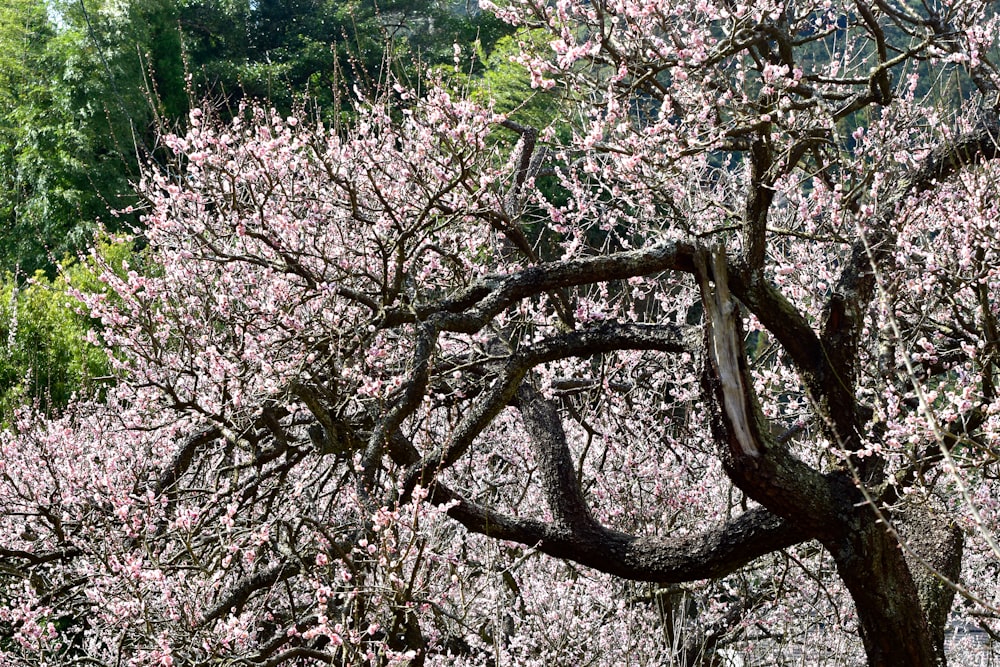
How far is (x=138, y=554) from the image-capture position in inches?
188

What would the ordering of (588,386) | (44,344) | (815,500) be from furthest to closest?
(44,344) → (588,386) → (815,500)

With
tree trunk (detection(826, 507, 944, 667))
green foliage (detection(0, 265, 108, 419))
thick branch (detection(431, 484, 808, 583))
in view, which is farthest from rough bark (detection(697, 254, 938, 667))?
green foliage (detection(0, 265, 108, 419))

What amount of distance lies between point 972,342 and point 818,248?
6.36 ft

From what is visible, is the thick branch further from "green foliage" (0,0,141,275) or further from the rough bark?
"green foliage" (0,0,141,275)

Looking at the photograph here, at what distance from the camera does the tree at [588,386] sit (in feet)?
13.0

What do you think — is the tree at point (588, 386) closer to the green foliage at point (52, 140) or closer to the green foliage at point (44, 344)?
the green foliage at point (44, 344)

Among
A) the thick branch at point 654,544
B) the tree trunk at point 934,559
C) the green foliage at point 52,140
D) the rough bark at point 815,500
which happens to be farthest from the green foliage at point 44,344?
the tree trunk at point 934,559

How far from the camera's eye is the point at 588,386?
17.8ft

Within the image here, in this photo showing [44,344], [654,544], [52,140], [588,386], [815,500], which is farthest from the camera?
[52,140]

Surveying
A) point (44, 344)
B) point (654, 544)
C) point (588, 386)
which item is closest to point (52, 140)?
point (44, 344)

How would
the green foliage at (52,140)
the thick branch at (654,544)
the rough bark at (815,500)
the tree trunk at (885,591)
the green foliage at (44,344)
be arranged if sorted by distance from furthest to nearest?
the green foliage at (52,140), the green foliage at (44,344), the thick branch at (654,544), the tree trunk at (885,591), the rough bark at (815,500)

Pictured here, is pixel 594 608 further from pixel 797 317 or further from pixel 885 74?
pixel 885 74

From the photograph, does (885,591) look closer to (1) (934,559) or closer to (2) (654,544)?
(1) (934,559)

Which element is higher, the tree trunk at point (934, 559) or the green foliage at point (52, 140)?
the green foliage at point (52, 140)
